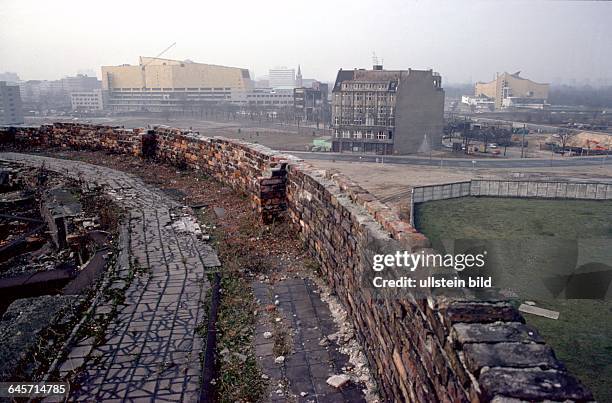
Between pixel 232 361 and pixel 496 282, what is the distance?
9.38 m

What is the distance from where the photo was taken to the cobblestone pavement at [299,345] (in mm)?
3567

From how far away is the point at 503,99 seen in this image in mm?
125375

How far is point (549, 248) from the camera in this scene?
14875 mm

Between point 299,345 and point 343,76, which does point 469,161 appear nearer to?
point 343,76

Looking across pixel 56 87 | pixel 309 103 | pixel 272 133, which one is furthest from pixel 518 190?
pixel 56 87

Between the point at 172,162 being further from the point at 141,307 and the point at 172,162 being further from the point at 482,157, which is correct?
the point at 482,157

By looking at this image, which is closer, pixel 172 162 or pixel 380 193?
pixel 172 162

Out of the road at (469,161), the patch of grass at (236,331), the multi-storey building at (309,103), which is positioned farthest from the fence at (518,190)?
the multi-storey building at (309,103)

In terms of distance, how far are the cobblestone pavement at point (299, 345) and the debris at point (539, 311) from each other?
23.3 feet

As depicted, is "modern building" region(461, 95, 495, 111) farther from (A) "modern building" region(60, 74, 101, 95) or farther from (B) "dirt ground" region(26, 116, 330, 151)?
(A) "modern building" region(60, 74, 101, 95)

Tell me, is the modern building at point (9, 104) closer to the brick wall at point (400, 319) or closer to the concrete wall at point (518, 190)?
the concrete wall at point (518, 190)

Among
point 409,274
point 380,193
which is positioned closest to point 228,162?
point 409,274

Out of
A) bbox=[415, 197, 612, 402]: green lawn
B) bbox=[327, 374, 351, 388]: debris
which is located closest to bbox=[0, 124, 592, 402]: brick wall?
bbox=[327, 374, 351, 388]: debris

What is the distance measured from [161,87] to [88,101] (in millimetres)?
17716
